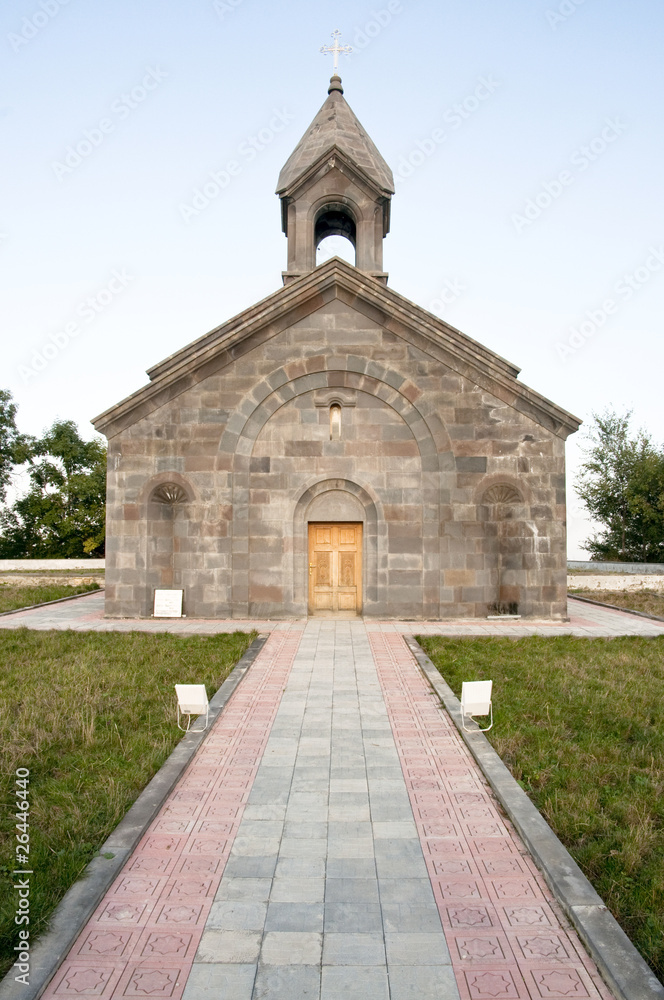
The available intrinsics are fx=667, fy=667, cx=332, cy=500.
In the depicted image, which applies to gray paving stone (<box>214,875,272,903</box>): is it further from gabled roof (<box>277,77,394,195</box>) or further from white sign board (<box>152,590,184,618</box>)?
gabled roof (<box>277,77,394,195</box>)

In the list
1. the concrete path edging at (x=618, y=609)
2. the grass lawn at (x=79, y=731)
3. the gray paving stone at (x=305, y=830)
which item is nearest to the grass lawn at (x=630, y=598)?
the concrete path edging at (x=618, y=609)

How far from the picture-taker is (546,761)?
6.83m

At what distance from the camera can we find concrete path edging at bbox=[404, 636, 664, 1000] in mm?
3551

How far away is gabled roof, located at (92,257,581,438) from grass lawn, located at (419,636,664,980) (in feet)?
20.2

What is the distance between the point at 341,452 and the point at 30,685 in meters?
8.97

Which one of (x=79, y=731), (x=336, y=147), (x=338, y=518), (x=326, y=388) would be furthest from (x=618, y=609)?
(x=79, y=731)

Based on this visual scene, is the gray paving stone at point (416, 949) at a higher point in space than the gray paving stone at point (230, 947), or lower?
lower

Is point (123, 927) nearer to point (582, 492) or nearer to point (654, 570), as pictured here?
point (654, 570)

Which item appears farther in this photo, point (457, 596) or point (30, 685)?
point (457, 596)

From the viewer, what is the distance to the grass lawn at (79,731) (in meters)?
4.89

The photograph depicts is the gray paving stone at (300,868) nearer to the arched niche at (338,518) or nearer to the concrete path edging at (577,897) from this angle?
the concrete path edging at (577,897)

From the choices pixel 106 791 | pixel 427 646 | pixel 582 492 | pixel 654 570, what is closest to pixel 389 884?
pixel 106 791

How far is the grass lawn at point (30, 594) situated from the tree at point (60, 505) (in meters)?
21.5

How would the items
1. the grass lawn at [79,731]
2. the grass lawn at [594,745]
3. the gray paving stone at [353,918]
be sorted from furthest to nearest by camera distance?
1. the grass lawn at [79,731]
2. the grass lawn at [594,745]
3. the gray paving stone at [353,918]
